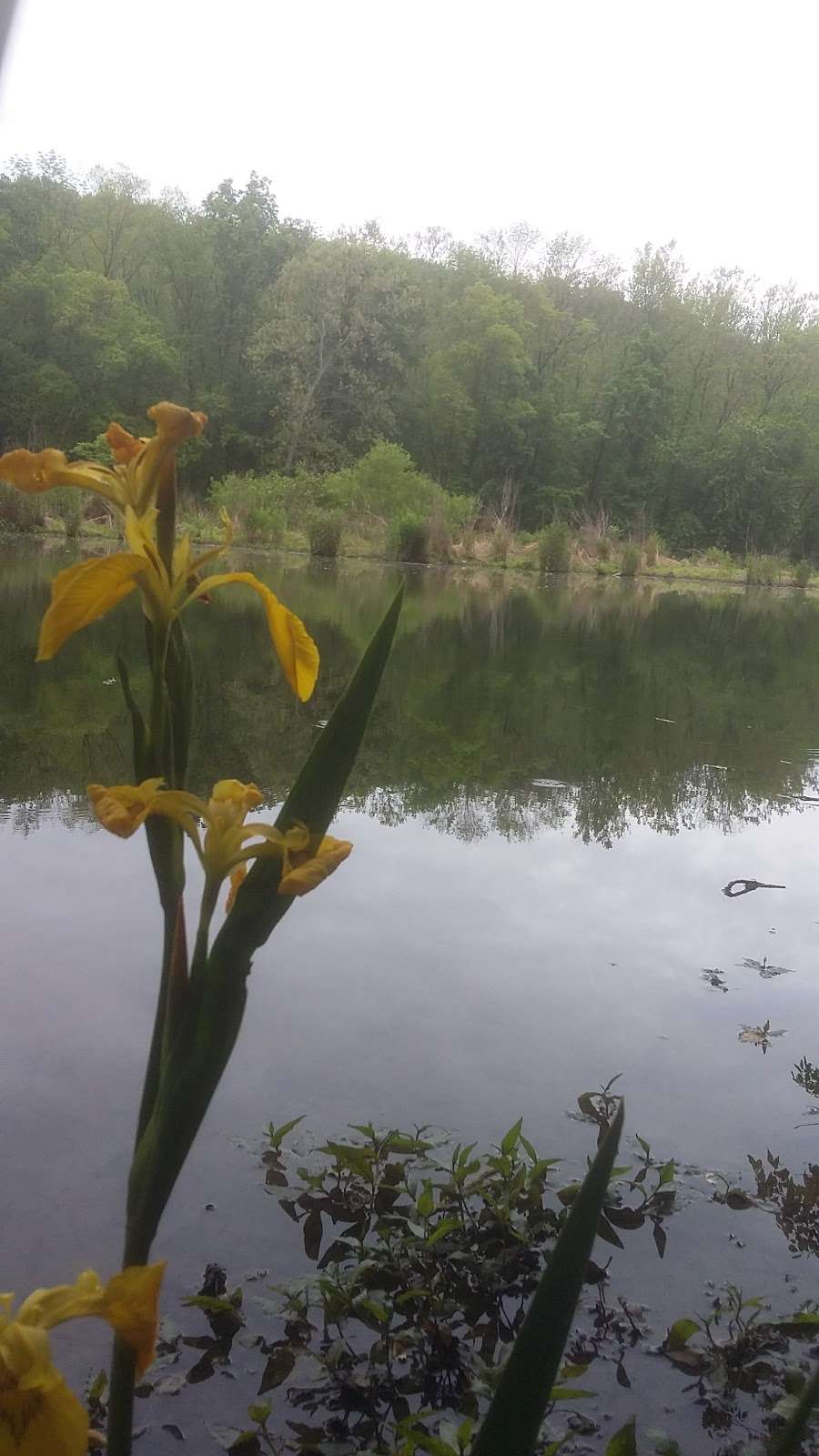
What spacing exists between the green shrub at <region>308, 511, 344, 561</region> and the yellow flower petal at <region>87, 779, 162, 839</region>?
41.4 ft

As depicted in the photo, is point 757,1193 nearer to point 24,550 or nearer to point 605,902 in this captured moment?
point 605,902

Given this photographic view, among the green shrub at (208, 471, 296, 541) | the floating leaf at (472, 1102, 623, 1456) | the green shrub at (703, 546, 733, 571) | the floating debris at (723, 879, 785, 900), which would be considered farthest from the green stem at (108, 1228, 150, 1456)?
the green shrub at (703, 546, 733, 571)

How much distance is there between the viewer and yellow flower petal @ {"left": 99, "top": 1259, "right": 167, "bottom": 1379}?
0.47 metres

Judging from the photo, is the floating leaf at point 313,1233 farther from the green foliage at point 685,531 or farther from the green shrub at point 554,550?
the green foliage at point 685,531

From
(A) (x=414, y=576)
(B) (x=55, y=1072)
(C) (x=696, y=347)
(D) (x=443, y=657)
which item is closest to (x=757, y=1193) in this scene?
(B) (x=55, y=1072)

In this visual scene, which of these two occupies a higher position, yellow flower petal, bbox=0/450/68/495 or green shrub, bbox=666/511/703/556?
green shrub, bbox=666/511/703/556

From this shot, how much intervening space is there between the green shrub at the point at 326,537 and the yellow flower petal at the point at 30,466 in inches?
494

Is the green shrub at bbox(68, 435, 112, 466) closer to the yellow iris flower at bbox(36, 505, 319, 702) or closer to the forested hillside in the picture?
the yellow iris flower at bbox(36, 505, 319, 702)

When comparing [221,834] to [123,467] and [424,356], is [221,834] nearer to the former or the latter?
[123,467]

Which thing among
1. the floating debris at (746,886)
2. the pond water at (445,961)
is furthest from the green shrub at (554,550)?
the floating debris at (746,886)

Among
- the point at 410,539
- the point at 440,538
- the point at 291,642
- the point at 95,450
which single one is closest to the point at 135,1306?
the point at 291,642

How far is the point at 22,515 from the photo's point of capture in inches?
428

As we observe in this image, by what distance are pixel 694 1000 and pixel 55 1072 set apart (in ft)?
3.31

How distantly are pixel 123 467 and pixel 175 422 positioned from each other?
0.15ft
